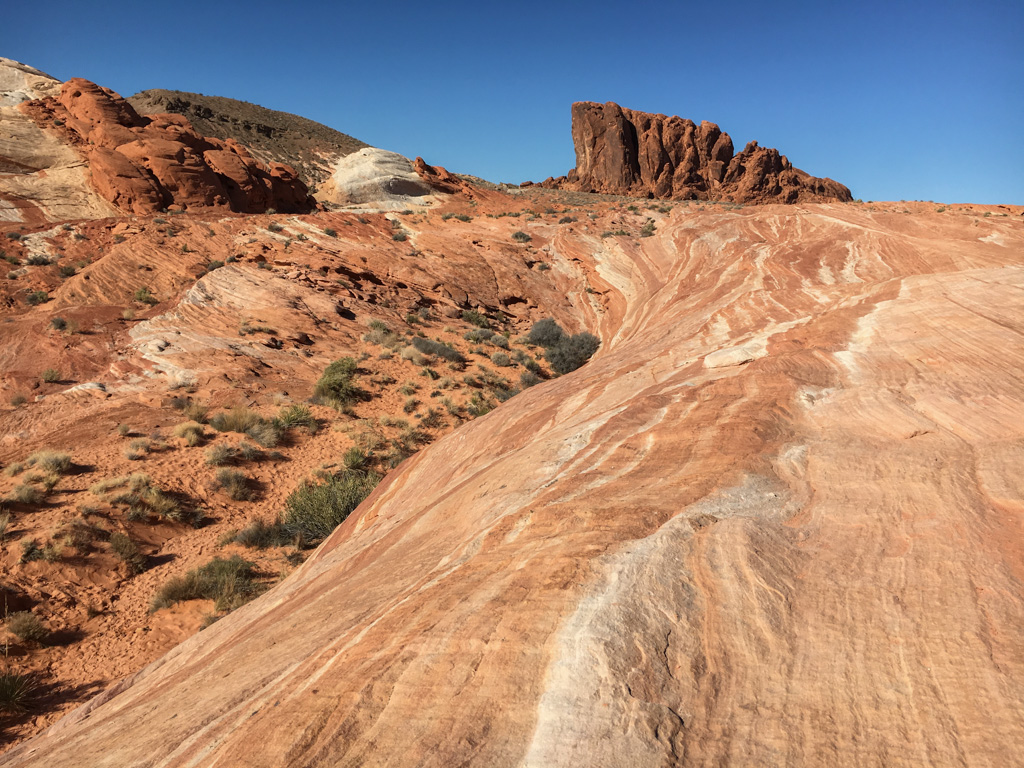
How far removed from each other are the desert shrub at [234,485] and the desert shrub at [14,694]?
4.63 meters

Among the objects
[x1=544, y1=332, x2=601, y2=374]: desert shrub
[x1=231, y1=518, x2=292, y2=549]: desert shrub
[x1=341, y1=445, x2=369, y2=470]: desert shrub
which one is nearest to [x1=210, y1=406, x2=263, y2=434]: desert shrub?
[x1=341, y1=445, x2=369, y2=470]: desert shrub

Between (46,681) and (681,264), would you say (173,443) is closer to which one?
(46,681)

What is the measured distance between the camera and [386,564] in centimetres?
432

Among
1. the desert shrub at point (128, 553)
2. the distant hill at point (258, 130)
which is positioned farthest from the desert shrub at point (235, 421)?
the distant hill at point (258, 130)

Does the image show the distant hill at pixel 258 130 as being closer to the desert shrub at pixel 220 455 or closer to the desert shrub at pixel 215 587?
the desert shrub at pixel 220 455

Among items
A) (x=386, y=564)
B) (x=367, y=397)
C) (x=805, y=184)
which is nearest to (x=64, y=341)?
(x=367, y=397)

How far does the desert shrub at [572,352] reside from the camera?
1908 centimetres

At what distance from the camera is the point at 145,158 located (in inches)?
1065

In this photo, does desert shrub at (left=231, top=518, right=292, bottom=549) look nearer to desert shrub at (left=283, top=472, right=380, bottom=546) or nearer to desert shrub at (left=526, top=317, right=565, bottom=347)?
desert shrub at (left=283, top=472, right=380, bottom=546)

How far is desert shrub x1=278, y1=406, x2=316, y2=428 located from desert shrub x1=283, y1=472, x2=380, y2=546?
267 centimetres

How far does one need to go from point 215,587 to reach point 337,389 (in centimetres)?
716

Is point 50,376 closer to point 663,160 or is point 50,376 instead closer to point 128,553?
point 128,553

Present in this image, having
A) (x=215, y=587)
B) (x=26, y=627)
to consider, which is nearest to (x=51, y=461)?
(x=26, y=627)

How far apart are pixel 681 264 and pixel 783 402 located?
55.3 ft
